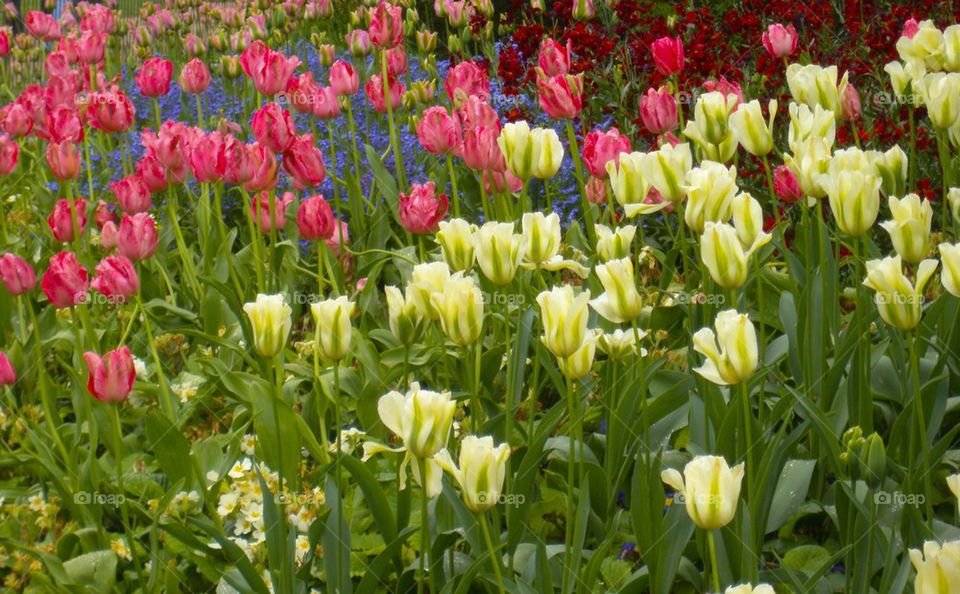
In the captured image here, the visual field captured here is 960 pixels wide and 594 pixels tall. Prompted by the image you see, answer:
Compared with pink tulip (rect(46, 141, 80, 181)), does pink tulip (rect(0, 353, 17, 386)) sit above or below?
below

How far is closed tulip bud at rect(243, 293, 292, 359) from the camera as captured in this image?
172cm

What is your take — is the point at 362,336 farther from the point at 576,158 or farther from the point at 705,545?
the point at 705,545

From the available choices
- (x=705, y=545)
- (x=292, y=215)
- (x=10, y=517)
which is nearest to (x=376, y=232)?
(x=292, y=215)

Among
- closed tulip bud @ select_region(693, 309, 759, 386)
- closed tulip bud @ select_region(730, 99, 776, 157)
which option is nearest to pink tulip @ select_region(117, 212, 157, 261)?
closed tulip bud @ select_region(730, 99, 776, 157)

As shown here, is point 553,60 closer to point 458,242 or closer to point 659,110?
point 659,110

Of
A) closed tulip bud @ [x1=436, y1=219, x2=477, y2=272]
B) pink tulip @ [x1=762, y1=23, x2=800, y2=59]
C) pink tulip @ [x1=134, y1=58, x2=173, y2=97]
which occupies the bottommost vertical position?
pink tulip @ [x1=134, y1=58, x2=173, y2=97]

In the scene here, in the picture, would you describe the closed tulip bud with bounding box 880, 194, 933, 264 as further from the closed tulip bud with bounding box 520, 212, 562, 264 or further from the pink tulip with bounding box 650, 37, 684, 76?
the pink tulip with bounding box 650, 37, 684, 76

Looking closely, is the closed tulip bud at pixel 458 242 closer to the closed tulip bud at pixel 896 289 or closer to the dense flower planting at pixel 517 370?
the dense flower planting at pixel 517 370

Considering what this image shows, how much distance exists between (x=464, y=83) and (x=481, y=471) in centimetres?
191

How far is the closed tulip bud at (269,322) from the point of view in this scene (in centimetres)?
172

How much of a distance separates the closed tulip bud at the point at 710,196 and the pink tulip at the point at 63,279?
1.25m

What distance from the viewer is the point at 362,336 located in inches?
108

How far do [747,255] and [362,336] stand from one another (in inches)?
52.7

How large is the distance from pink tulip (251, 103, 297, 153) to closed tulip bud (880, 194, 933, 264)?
1446 millimetres
